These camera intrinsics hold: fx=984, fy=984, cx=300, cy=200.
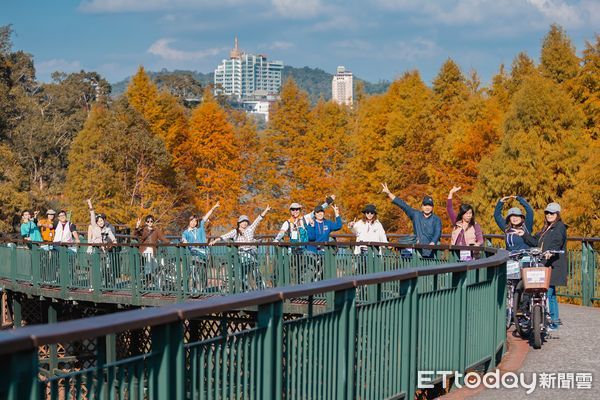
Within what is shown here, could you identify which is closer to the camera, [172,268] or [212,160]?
[172,268]

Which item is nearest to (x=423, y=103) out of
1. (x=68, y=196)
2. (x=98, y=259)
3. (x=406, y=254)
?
(x=68, y=196)

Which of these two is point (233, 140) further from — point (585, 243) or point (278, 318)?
point (278, 318)

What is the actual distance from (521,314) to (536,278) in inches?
51.3

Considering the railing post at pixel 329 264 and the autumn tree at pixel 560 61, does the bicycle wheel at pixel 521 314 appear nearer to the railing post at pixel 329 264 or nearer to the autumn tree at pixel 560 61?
the railing post at pixel 329 264

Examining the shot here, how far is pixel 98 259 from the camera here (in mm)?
21344

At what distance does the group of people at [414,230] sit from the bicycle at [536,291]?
0.22 metres

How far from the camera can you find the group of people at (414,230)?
13438 millimetres

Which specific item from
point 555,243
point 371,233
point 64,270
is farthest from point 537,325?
point 64,270

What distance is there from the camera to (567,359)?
1147cm

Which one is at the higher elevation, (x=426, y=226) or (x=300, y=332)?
(x=426, y=226)

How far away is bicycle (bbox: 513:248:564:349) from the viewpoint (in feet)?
39.8

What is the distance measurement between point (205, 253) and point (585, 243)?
742 centimetres

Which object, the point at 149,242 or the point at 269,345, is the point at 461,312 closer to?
the point at 269,345

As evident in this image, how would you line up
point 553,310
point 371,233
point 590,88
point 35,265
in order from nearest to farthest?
point 553,310 → point 371,233 → point 35,265 → point 590,88
